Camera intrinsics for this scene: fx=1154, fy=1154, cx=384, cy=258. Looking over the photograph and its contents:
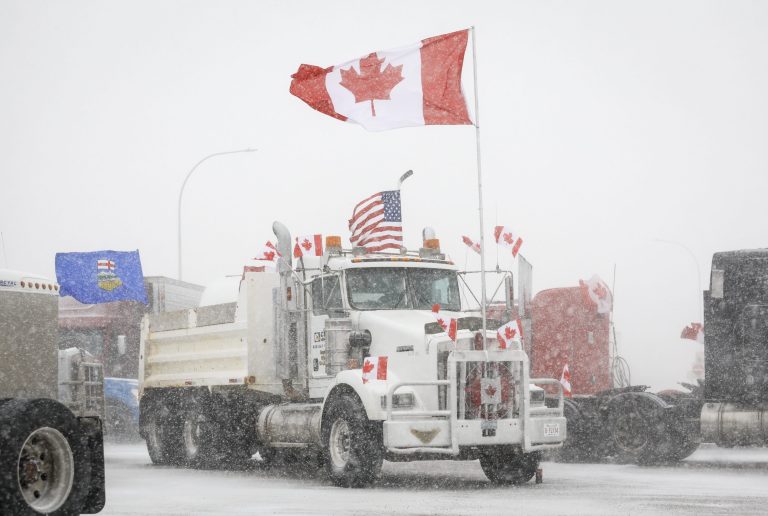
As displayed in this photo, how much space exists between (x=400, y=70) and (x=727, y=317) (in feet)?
19.2

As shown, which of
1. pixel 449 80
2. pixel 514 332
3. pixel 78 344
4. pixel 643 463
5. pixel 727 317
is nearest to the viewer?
pixel 514 332

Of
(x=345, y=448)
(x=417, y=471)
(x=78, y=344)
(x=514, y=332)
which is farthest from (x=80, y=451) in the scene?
(x=78, y=344)

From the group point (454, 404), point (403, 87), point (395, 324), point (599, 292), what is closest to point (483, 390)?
point (454, 404)

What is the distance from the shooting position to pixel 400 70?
617 inches

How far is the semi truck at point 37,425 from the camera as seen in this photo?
8789 millimetres

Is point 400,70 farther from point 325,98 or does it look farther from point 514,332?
point 514,332

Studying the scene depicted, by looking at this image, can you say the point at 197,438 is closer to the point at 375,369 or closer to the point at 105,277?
the point at 375,369

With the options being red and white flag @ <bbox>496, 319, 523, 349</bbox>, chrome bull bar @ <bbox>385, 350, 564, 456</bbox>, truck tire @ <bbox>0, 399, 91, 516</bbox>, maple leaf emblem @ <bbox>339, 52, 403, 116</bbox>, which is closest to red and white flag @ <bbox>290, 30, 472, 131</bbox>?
maple leaf emblem @ <bbox>339, 52, 403, 116</bbox>

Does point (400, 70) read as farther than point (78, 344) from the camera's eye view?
No

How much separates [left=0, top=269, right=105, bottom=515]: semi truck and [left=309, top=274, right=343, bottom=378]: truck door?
517cm

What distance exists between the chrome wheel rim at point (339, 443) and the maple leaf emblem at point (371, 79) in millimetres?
4302

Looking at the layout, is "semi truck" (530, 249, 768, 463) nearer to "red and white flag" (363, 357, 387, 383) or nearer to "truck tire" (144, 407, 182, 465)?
"red and white flag" (363, 357, 387, 383)

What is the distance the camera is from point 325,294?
15398mm

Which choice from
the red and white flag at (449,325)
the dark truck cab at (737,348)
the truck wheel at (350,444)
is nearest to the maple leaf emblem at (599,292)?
the dark truck cab at (737,348)
